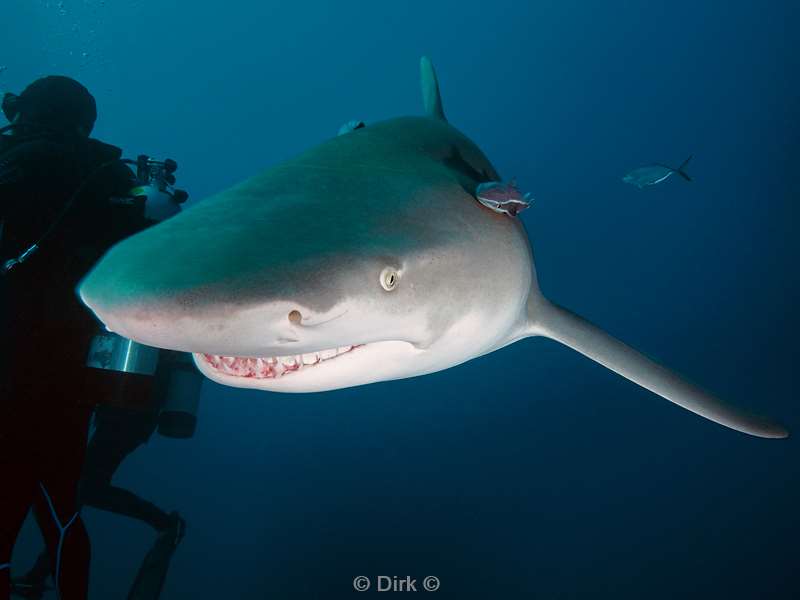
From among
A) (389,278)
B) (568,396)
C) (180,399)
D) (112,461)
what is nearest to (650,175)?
(180,399)

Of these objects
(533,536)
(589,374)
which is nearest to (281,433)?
(533,536)

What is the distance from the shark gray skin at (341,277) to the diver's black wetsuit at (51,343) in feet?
6.61

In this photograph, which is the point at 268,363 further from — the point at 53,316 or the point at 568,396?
the point at 568,396

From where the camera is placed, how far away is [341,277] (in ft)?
3.82

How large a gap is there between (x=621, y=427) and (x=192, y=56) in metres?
50.9

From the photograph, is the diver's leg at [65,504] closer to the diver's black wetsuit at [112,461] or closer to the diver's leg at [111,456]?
the diver's black wetsuit at [112,461]

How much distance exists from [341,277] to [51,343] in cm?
277

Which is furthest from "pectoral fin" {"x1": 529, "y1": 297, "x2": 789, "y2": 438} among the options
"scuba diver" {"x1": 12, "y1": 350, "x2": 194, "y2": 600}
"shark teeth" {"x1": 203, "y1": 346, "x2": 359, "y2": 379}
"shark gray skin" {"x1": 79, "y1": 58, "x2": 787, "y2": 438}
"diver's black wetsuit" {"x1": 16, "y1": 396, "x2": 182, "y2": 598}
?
"diver's black wetsuit" {"x1": 16, "y1": 396, "x2": 182, "y2": 598}

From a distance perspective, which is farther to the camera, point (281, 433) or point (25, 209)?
point (281, 433)

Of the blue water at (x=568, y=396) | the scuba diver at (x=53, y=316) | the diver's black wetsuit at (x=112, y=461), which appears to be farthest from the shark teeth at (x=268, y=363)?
the blue water at (x=568, y=396)

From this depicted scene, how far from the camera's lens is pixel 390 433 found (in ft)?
60.5

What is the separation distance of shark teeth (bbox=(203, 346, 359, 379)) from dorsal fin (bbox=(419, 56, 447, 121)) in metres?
3.00

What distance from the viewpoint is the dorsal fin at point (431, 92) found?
162 inches

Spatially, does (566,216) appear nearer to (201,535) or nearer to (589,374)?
(589,374)
